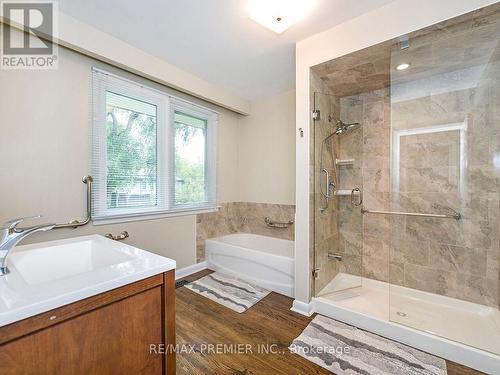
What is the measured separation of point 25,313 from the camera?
0.65 meters

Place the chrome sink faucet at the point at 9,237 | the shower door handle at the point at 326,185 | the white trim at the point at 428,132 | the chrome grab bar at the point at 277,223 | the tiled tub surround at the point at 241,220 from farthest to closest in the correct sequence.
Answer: the chrome grab bar at the point at 277,223 < the tiled tub surround at the point at 241,220 < the shower door handle at the point at 326,185 < the white trim at the point at 428,132 < the chrome sink faucet at the point at 9,237

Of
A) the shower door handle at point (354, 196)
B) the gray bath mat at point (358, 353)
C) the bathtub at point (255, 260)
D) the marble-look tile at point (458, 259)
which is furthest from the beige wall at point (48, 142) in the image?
the marble-look tile at point (458, 259)

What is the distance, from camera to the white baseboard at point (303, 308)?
208 cm

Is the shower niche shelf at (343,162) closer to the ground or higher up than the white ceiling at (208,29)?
closer to the ground

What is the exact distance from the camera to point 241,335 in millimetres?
1777

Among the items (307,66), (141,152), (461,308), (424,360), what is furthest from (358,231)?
(141,152)

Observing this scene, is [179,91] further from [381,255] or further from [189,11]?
[381,255]

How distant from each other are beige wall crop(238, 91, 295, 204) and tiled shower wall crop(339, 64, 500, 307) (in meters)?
0.76

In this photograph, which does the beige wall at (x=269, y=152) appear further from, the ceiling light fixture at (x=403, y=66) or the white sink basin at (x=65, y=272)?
the white sink basin at (x=65, y=272)

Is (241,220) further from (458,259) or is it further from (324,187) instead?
(458,259)

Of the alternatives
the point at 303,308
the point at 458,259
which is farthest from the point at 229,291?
the point at 458,259

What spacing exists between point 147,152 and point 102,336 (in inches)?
80.3

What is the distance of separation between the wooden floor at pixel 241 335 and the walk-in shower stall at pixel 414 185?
0.42 metres

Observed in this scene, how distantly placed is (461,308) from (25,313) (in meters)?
3.02
